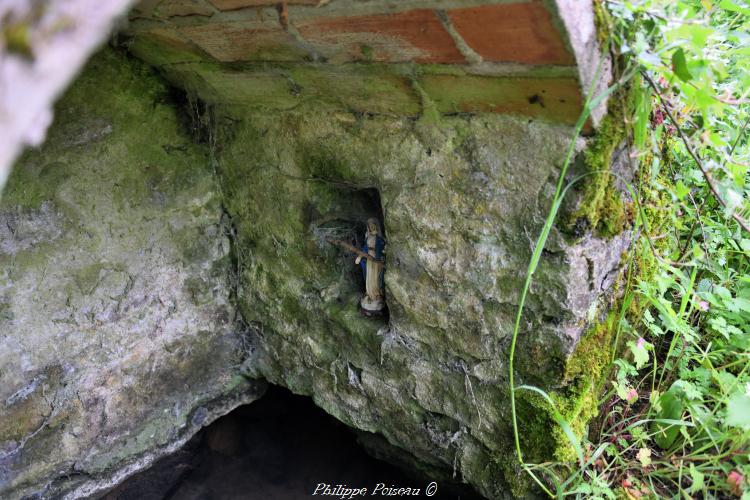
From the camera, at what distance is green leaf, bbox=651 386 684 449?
1219 mm

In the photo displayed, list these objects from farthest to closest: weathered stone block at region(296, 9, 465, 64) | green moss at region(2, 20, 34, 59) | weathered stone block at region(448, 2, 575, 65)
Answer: weathered stone block at region(296, 9, 465, 64)
weathered stone block at region(448, 2, 575, 65)
green moss at region(2, 20, 34, 59)

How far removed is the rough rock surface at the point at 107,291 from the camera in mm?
1567

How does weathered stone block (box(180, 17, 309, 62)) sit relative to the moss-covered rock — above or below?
above

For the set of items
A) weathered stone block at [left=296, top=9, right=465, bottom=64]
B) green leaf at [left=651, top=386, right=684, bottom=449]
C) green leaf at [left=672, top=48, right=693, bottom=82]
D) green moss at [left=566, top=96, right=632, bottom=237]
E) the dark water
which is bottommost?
the dark water

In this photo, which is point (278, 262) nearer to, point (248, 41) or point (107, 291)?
point (107, 291)

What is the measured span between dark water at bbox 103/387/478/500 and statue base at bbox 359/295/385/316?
0.67 metres

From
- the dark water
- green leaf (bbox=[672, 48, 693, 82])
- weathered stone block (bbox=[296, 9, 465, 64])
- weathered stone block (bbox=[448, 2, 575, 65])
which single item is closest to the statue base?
the dark water

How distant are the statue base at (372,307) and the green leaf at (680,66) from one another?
3.36 feet

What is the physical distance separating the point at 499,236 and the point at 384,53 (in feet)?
1.61

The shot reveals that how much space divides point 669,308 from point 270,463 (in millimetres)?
1625

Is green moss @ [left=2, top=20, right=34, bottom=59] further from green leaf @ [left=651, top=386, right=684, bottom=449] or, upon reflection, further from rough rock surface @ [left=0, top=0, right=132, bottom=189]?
green leaf @ [left=651, top=386, right=684, bottom=449]

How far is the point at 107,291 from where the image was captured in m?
1.74

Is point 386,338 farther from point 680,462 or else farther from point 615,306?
point 680,462

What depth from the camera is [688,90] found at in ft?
3.09
